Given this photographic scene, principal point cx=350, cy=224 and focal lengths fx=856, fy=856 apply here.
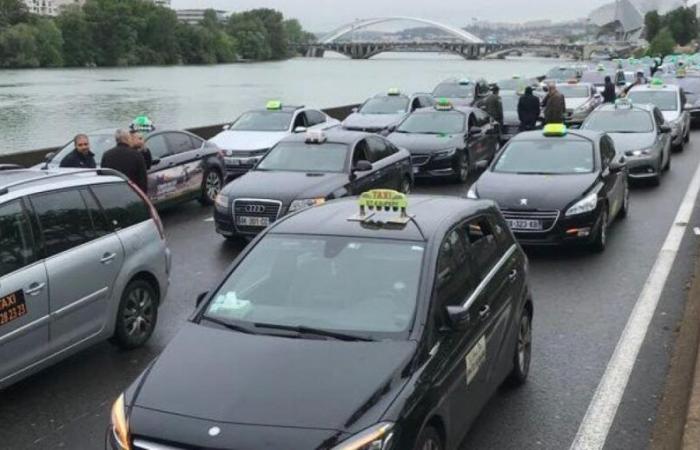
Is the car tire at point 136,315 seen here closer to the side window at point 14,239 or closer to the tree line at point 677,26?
the side window at point 14,239

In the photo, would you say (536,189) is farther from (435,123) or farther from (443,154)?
(435,123)

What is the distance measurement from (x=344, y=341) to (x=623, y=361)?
333cm

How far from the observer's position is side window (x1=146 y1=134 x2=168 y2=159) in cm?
1402

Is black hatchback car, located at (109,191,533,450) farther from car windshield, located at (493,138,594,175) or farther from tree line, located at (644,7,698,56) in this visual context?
tree line, located at (644,7,698,56)

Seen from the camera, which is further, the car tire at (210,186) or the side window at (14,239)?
the car tire at (210,186)

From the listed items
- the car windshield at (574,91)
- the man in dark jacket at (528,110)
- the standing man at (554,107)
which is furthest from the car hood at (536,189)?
the car windshield at (574,91)

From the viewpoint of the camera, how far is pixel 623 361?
22.4ft

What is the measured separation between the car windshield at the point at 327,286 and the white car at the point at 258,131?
40.0 feet

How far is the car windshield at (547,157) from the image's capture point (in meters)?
11.5

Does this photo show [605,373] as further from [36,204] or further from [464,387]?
[36,204]

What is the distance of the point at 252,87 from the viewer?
6988 cm

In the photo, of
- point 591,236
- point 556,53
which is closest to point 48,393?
point 591,236

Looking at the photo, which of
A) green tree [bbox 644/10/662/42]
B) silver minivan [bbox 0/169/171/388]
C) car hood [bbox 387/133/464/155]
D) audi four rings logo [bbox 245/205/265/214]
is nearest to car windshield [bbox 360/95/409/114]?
car hood [bbox 387/133/464/155]

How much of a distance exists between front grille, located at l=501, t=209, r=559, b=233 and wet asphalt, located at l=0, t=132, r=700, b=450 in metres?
0.46
